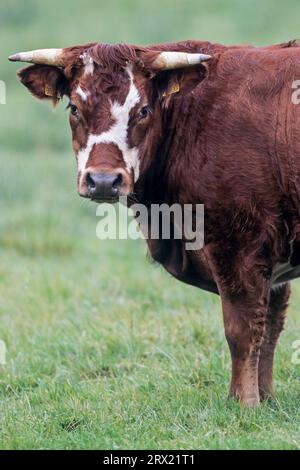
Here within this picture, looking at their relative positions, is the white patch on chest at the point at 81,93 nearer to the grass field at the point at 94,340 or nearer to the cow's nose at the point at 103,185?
the cow's nose at the point at 103,185

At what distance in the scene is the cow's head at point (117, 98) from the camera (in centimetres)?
558

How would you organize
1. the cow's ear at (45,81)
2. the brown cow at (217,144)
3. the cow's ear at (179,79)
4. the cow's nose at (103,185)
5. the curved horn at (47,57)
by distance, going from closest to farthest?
the cow's nose at (103,185)
the brown cow at (217,144)
the cow's ear at (179,79)
the curved horn at (47,57)
the cow's ear at (45,81)

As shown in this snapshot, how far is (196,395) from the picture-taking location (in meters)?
6.11

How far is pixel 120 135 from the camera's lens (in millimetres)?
5676

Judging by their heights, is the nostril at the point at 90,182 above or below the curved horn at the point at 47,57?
below

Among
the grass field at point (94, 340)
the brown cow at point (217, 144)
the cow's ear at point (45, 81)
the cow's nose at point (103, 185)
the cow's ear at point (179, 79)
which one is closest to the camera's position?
the cow's nose at point (103, 185)

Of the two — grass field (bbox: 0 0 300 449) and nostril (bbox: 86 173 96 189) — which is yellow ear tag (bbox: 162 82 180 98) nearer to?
nostril (bbox: 86 173 96 189)

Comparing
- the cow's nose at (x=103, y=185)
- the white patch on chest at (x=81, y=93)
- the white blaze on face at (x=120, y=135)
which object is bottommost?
the cow's nose at (x=103, y=185)

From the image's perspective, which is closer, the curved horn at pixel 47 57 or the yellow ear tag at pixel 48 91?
the curved horn at pixel 47 57

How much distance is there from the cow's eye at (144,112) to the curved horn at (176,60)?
0.74 feet

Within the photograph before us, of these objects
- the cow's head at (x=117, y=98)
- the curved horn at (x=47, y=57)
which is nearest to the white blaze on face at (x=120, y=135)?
the cow's head at (x=117, y=98)

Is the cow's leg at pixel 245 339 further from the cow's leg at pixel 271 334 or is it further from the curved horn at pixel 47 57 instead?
the curved horn at pixel 47 57

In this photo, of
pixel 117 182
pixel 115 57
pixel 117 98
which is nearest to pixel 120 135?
pixel 117 98

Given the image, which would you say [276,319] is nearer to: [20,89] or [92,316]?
[92,316]
